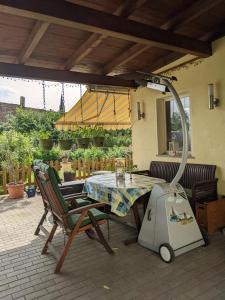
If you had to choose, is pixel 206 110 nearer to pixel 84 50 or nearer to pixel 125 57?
pixel 125 57

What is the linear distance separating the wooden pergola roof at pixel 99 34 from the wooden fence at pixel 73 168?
11.2ft

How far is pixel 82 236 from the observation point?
4320 millimetres

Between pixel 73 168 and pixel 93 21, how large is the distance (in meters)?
6.15

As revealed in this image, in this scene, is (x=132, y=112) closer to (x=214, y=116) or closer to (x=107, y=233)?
(x=214, y=116)

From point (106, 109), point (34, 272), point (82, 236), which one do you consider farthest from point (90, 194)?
point (106, 109)

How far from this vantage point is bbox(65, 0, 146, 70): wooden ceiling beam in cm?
352

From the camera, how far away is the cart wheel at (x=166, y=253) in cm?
317

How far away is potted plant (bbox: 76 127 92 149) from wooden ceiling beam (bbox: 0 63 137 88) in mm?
1174

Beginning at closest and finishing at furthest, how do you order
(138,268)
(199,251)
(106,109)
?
(138,268), (199,251), (106,109)

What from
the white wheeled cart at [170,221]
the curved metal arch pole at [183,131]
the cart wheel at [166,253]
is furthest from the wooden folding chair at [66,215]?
the curved metal arch pole at [183,131]

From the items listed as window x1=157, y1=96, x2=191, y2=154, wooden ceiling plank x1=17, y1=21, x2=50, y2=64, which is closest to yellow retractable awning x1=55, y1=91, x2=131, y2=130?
window x1=157, y1=96, x2=191, y2=154

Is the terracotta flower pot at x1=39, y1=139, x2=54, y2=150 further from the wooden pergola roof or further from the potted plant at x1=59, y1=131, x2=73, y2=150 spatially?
the wooden pergola roof

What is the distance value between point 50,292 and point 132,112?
5.59m

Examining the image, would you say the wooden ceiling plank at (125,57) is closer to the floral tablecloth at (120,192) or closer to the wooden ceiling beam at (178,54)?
the wooden ceiling beam at (178,54)
